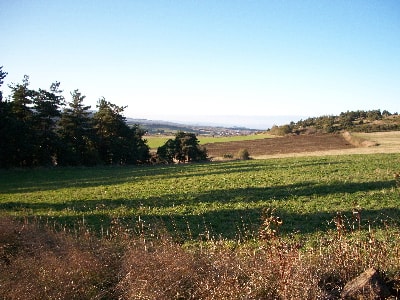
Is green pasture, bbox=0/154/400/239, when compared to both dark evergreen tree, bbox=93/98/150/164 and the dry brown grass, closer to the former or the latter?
the dry brown grass

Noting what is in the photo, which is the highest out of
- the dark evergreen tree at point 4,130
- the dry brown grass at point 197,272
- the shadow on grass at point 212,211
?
the dark evergreen tree at point 4,130

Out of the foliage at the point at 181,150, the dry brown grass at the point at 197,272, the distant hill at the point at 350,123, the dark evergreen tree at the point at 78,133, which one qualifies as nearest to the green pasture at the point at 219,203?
the dry brown grass at the point at 197,272

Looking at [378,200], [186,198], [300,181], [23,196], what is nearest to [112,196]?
[186,198]

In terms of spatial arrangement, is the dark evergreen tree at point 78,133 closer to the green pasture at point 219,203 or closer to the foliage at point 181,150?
the foliage at point 181,150

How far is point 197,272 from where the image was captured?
18.3 feet

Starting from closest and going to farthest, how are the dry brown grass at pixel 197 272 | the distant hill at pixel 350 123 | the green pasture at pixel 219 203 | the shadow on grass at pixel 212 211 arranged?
1. the dry brown grass at pixel 197 272
2. the shadow on grass at pixel 212 211
3. the green pasture at pixel 219 203
4. the distant hill at pixel 350 123

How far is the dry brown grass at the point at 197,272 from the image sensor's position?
4.90 m

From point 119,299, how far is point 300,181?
1822 centimetres

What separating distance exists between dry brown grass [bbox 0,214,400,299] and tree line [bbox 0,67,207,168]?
1344 inches

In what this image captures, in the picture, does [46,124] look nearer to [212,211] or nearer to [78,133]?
[78,133]

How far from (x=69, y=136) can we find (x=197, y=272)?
144 ft

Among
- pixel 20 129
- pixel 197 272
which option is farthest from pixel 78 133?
pixel 197 272

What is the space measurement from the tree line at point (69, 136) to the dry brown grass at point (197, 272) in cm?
3414

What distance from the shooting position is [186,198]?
17.6m
